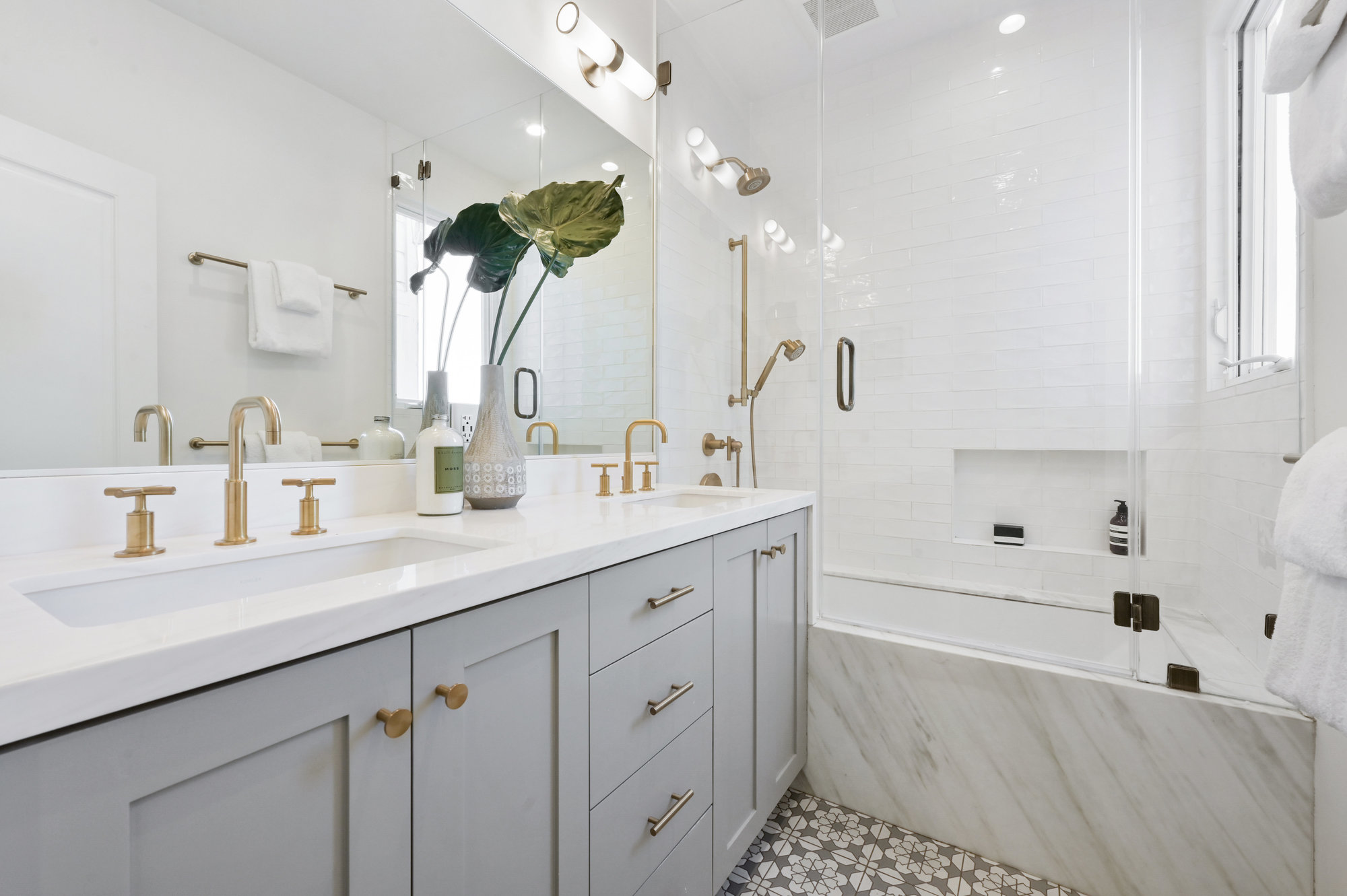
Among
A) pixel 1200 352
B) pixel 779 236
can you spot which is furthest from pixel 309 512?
pixel 1200 352

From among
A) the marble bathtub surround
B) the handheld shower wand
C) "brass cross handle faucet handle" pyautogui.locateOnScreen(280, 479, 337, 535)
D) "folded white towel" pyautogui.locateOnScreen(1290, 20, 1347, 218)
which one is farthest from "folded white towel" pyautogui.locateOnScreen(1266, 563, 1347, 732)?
the handheld shower wand

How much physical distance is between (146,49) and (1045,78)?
2216mm

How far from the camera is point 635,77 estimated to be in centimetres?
195

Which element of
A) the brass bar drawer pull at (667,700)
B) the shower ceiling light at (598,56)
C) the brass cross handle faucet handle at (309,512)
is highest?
the shower ceiling light at (598,56)

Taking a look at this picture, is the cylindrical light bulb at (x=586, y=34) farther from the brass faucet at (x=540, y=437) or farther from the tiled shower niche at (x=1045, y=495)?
the tiled shower niche at (x=1045, y=495)

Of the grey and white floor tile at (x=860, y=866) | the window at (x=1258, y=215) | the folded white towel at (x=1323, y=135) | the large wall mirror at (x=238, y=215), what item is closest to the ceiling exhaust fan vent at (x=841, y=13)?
the window at (x=1258, y=215)

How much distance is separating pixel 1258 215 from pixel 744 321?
4.71 ft

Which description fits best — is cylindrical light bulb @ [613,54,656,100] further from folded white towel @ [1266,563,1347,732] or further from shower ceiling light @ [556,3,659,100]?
folded white towel @ [1266,563,1347,732]

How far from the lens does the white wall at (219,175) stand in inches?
31.2

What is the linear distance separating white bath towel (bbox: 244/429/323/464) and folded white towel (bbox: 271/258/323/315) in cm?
21

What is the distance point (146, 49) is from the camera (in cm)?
86

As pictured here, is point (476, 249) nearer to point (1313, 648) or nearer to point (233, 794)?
point (233, 794)

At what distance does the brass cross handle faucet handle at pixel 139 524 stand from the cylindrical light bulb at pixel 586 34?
1603mm

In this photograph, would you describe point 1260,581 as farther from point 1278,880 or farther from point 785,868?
point 785,868
